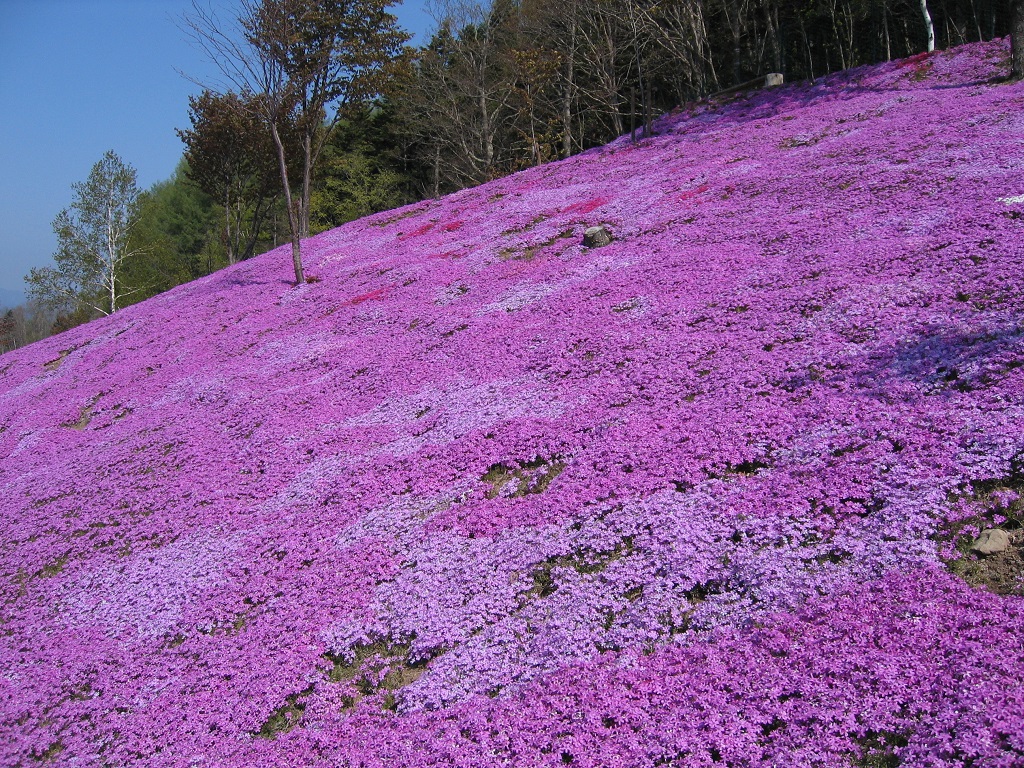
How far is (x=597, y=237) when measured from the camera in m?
17.3

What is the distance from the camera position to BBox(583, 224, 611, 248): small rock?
682 inches

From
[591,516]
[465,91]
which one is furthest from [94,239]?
[591,516]

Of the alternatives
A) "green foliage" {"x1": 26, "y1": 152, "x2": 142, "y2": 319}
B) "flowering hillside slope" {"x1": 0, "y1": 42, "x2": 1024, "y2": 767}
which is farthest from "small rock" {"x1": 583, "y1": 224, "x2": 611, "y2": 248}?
"green foliage" {"x1": 26, "y1": 152, "x2": 142, "y2": 319}

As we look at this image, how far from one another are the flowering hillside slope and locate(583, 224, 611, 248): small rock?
2.49 feet

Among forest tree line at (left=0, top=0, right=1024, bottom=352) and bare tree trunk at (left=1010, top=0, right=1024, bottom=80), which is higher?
forest tree line at (left=0, top=0, right=1024, bottom=352)

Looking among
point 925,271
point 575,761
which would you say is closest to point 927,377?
point 925,271

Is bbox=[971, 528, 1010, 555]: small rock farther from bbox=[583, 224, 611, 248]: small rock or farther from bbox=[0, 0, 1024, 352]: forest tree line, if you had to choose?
bbox=[0, 0, 1024, 352]: forest tree line

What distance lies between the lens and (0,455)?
50.2ft

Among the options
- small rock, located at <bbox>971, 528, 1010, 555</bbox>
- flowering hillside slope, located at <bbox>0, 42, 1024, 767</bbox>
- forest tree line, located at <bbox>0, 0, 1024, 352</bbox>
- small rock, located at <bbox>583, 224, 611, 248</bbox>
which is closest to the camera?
flowering hillside slope, located at <bbox>0, 42, 1024, 767</bbox>

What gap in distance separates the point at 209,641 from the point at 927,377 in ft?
29.8

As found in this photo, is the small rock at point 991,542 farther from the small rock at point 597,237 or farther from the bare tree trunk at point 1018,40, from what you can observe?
the bare tree trunk at point 1018,40

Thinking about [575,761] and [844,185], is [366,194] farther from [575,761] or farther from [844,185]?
[575,761]

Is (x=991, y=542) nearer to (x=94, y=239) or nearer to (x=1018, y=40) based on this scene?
(x=1018, y=40)

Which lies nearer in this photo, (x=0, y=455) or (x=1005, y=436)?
(x=1005, y=436)
